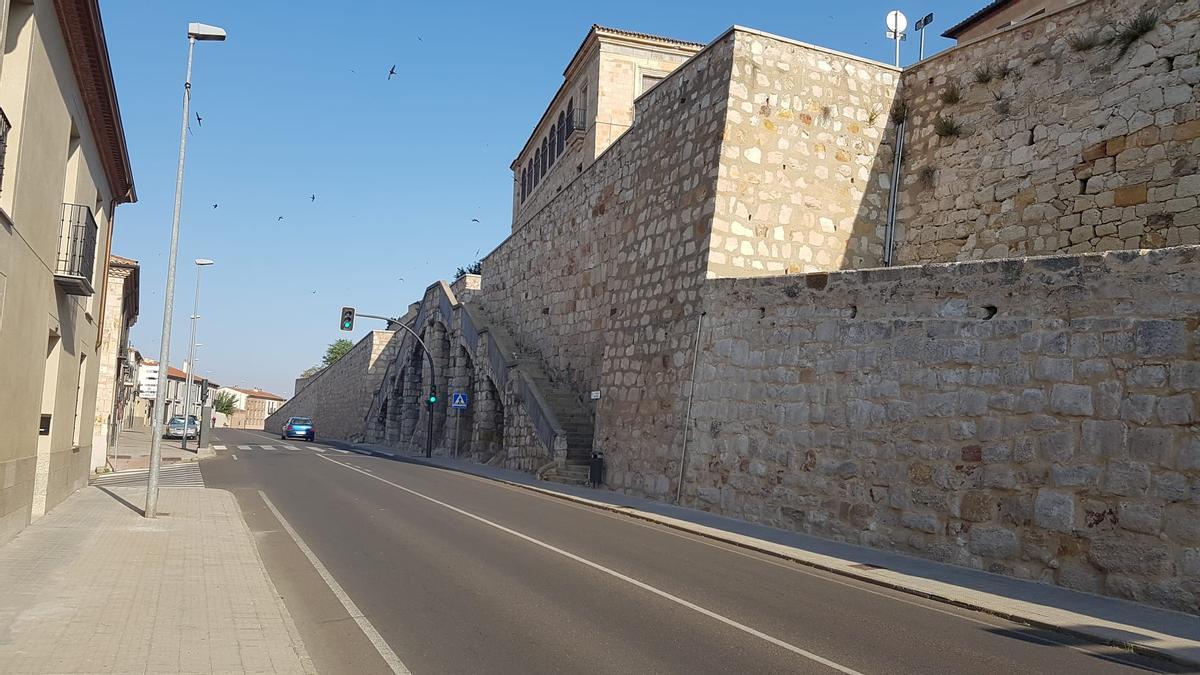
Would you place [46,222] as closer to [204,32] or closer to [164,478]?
[204,32]

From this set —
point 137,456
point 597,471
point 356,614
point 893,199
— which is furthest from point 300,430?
point 356,614

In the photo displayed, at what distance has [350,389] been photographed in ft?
228

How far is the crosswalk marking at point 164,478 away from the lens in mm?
19062

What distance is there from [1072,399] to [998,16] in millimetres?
20841

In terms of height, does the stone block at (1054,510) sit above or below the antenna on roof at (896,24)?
below

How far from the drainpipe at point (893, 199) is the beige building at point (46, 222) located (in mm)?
15709

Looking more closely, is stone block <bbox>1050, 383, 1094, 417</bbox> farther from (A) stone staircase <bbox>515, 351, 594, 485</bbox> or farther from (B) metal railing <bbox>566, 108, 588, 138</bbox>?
(B) metal railing <bbox>566, 108, 588, 138</bbox>

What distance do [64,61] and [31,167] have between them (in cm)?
205

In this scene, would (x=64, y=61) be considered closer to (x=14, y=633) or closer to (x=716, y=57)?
(x=14, y=633)

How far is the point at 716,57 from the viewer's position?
754 inches

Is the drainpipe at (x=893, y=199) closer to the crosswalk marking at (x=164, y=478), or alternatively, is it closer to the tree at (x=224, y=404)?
the crosswalk marking at (x=164, y=478)

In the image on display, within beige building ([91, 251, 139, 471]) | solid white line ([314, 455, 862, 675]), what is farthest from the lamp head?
beige building ([91, 251, 139, 471])

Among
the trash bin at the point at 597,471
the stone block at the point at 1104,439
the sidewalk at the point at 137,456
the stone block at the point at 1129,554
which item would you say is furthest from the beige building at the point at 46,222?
the stone block at the point at 1129,554

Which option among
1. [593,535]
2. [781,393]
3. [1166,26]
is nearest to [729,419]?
[781,393]
